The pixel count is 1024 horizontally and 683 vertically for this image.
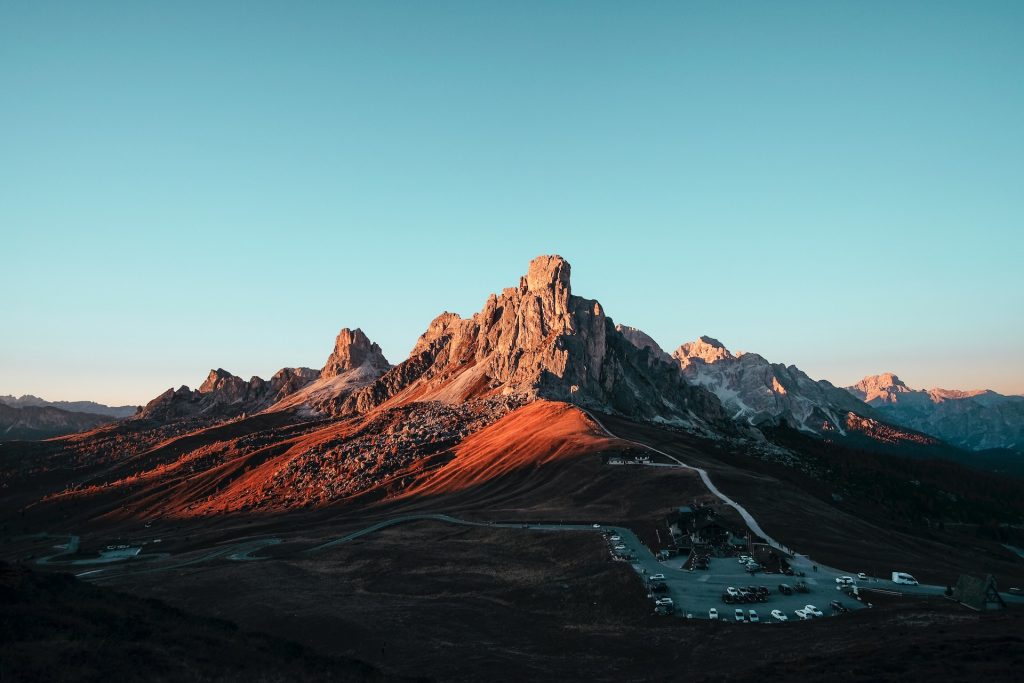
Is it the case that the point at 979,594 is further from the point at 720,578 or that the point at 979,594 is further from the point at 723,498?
the point at 723,498

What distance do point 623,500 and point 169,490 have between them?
146m

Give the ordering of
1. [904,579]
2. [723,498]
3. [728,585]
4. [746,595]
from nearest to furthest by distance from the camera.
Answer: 1. [746,595]
2. [904,579]
3. [728,585]
4. [723,498]

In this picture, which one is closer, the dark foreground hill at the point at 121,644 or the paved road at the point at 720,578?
the dark foreground hill at the point at 121,644

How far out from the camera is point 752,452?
7318 inches

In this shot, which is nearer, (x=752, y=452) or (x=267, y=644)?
(x=267, y=644)

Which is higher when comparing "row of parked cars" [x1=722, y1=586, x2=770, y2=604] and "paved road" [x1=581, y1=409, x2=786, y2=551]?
"paved road" [x1=581, y1=409, x2=786, y2=551]

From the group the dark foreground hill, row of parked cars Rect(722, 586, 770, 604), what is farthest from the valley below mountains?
row of parked cars Rect(722, 586, 770, 604)

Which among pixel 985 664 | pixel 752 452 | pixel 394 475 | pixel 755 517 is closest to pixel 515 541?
pixel 755 517

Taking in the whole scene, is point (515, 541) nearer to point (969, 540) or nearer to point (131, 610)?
point (131, 610)

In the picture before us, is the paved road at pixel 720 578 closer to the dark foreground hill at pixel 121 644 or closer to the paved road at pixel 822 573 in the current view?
the paved road at pixel 822 573

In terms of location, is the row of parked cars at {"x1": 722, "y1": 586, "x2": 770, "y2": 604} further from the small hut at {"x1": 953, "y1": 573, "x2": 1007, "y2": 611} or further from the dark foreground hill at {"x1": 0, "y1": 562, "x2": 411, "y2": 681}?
the dark foreground hill at {"x1": 0, "y1": 562, "x2": 411, "y2": 681}

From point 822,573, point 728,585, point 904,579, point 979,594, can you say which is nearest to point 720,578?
point 728,585

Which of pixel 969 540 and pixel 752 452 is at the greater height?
pixel 752 452

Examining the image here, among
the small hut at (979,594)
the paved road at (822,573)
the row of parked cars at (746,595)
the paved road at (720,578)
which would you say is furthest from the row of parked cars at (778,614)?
the small hut at (979,594)
